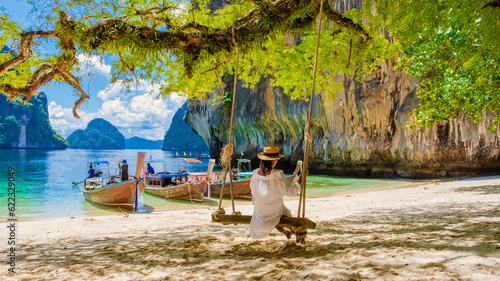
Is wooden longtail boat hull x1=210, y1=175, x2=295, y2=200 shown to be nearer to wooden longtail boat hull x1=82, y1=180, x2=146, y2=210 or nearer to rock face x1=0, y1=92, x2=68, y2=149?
wooden longtail boat hull x1=82, y1=180, x2=146, y2=210

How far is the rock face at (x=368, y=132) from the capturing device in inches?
672

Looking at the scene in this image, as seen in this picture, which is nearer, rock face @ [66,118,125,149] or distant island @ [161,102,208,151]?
distant island @ [161,102,208,151]

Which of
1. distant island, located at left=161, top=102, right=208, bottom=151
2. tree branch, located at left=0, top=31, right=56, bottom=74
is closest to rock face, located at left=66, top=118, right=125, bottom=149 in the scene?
distant island, located at left=161, top=102, right=208, bottom=151

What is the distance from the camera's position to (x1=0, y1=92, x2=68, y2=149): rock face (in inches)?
3430

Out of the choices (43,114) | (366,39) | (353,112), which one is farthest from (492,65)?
(43,114)

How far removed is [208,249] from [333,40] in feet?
16.6

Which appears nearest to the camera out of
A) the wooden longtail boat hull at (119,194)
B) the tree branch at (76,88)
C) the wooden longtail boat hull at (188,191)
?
the tree branch at (76,88)

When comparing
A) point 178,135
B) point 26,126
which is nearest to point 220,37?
point 26,126

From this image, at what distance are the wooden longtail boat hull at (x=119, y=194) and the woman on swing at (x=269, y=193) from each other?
9.32m

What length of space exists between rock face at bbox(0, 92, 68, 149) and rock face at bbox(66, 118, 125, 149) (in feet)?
194

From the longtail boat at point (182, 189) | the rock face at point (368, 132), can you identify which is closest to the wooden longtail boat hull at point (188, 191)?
the longtail boat at point (182, 189)

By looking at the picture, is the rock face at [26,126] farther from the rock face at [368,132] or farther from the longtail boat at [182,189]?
the longtail boat at [182,189]

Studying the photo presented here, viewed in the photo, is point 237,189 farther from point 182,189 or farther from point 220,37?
point 220,37

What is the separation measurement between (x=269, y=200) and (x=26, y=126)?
381 ft
